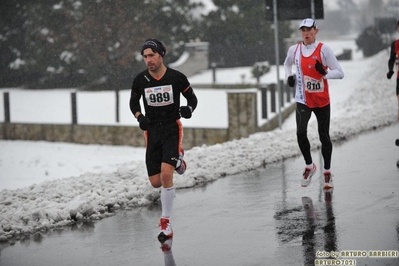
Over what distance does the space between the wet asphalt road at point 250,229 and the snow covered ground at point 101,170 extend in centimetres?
32

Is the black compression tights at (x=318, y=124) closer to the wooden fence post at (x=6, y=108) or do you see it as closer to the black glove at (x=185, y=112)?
the black glove at (x=185, y=112)

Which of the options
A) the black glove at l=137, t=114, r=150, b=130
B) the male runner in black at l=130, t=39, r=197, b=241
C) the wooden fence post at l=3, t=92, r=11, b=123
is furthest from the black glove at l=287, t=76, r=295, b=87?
the wooden fence post at l=3, t=92, r=11, b=123

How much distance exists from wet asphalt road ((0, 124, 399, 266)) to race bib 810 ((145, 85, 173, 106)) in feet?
3.97

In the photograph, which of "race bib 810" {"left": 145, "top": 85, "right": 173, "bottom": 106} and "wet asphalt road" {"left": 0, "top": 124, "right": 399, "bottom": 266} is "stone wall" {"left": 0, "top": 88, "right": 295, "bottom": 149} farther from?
"race bib 810" {"left": 145, "top": 85, "right": 173, "bottom": 106}

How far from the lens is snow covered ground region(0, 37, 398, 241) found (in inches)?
324

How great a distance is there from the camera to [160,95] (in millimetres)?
7406

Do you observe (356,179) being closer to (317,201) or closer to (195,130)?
(317,201)

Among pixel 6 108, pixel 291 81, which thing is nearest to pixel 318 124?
pixel 291 81

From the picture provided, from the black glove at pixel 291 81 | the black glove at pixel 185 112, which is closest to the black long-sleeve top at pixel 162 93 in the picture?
the black glove at pixel 185 112

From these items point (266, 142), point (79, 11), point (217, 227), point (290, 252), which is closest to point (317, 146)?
point (266, 142)

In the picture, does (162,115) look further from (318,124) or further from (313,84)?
(318,124)

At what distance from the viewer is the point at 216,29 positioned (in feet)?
132

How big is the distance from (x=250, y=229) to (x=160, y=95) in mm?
1477

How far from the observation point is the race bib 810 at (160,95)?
7398mm
